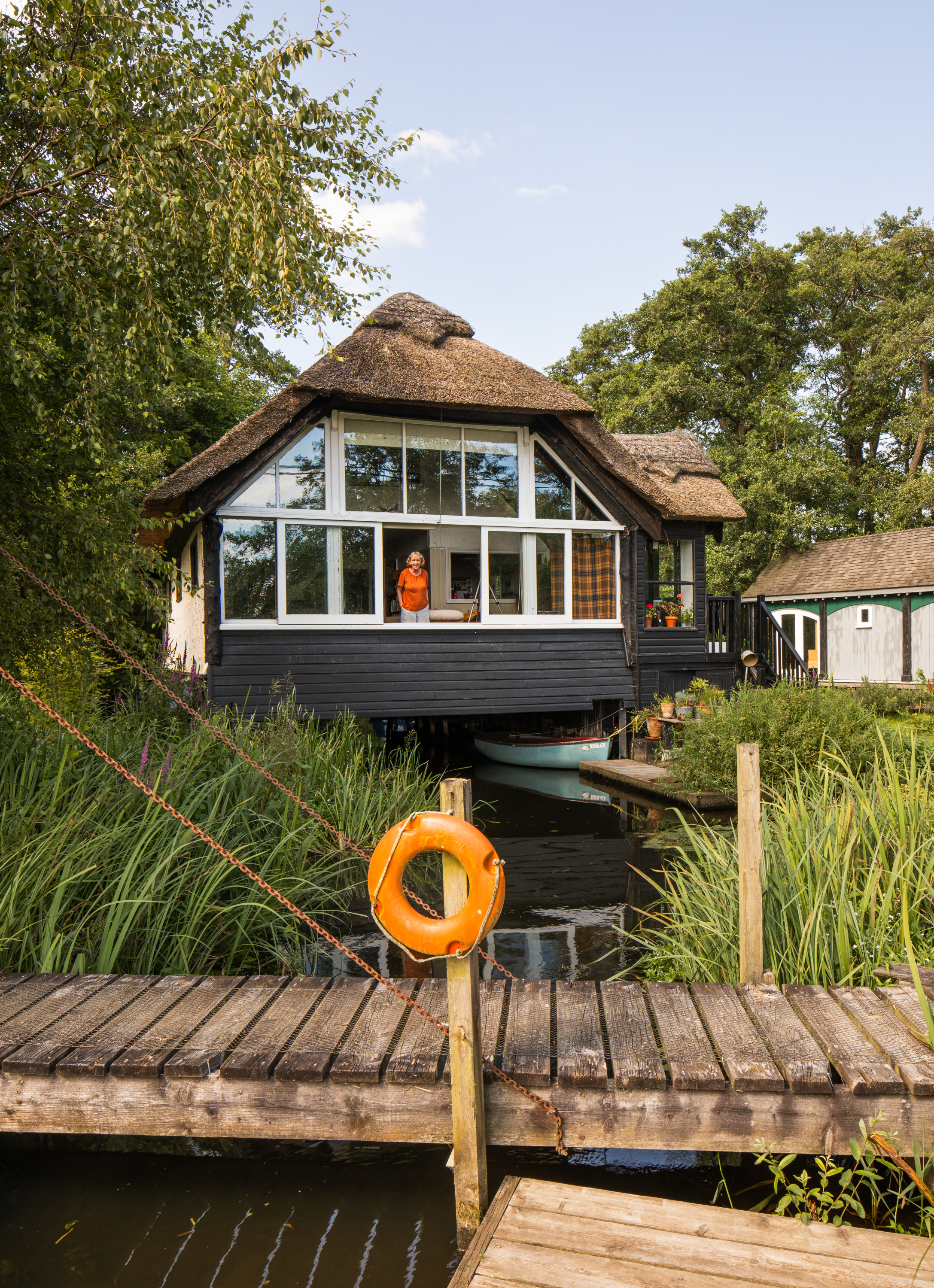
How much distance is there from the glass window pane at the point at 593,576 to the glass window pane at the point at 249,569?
4163 mm

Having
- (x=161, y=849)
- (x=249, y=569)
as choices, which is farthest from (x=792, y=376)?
(x=161, y=849)

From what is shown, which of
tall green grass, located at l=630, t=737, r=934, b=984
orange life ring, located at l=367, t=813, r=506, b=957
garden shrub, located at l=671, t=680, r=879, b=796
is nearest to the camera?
orange life ring, located at l=367, t=813, r=506, b=957

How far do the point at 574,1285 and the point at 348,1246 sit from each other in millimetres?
952

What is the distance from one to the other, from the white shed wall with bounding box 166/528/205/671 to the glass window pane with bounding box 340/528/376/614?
5.60ft

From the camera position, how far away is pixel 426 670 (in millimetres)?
10719

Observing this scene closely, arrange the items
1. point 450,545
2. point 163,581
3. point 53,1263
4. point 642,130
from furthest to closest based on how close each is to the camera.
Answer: point 450,545, point 642,130, point 163,581, point 53,1263

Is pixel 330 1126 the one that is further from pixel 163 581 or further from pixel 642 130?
pixel 642 130

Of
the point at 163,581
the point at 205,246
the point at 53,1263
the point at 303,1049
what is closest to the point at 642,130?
the point at 205,246

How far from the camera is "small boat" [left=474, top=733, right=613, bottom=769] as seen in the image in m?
11.8

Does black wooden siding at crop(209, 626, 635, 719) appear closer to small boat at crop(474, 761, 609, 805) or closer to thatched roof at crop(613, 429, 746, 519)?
small boat at crop(474, 761, 609, 805)

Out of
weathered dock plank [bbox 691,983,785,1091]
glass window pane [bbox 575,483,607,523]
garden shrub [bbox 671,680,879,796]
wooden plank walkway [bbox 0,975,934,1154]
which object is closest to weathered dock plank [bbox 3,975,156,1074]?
wooden plank walkway [bbox 0,975,934,1154]

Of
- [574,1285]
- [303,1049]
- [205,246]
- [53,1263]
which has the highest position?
[205,246]

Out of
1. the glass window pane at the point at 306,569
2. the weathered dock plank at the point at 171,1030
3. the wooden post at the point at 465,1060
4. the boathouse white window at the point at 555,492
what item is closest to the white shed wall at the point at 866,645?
the boathouse white window at the point at 555,492

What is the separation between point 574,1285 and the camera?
1858 millimetres
